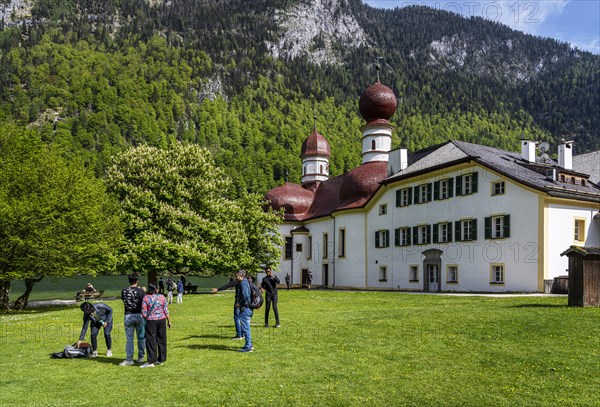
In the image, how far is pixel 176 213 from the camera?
3772 centimetres

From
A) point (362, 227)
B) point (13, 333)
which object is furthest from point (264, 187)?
point (13, 333)

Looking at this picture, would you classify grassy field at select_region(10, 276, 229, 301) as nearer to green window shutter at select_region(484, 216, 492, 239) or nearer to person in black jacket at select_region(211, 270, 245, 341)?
person in black jacket at select_region(211, 270, 245, 341)

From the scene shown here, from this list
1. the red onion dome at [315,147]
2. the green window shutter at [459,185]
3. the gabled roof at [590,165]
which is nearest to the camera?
the green window shutter at [459,185]

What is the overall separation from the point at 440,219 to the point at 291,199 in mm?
22799

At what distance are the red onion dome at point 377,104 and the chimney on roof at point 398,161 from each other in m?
9.26

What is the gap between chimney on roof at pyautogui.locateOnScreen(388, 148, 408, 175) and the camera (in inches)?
1826

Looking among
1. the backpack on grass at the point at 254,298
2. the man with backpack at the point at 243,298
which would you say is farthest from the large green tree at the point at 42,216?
the backpack on grass at the point at 254,298

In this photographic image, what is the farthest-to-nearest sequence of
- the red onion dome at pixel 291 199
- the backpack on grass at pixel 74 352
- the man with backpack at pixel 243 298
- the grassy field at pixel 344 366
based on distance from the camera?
the red onion dome at pixel 291 199, the man with backpack at pixel 243 298, the backpack on grass at pixel 74 352, the grassy field at pixel 344 366

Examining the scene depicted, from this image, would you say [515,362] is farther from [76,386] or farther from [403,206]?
[403,206]

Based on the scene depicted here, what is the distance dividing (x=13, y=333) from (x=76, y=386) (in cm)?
962

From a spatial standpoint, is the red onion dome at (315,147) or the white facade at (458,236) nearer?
the white facade at (458,236)

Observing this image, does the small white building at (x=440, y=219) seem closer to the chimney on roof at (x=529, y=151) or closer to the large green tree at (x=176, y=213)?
the chimney on roof at (x=529, y=151)

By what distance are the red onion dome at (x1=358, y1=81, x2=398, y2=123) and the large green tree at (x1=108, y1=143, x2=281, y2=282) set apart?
18.9 metres

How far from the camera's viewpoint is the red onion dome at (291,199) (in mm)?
59781
